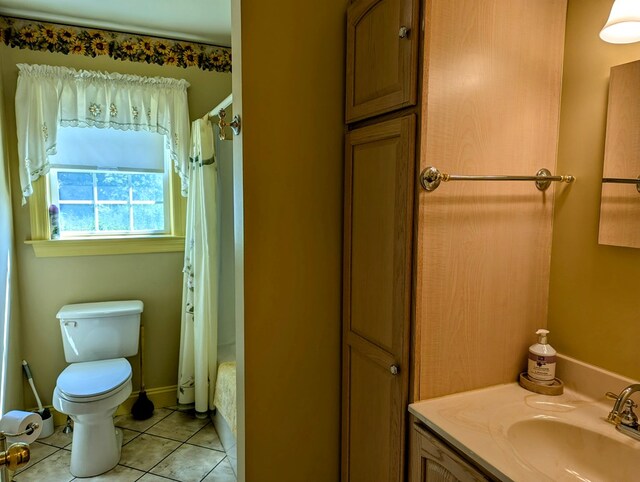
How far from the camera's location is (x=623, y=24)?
1.04 meters

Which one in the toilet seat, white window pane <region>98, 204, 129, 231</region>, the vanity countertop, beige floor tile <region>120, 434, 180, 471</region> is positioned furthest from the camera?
white window pane <region>98, 204, 129, 231</region>

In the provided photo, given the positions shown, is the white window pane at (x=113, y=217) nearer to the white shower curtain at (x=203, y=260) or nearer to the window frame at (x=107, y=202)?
the window frame at (x=107, y=202)

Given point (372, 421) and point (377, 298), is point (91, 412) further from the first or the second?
point (377, 298)

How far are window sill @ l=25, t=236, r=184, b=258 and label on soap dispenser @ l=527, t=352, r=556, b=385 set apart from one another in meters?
2.37

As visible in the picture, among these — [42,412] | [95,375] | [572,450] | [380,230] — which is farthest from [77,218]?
[572,450]

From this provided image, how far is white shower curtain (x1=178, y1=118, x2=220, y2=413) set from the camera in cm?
256

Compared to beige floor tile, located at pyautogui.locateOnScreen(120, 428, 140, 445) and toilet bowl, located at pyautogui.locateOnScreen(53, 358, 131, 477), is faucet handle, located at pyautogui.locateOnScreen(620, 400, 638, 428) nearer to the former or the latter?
toilet bowl, located at pyautogui.locateOnScreen(53, 358, 131, 477)

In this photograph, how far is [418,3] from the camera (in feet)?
3.60

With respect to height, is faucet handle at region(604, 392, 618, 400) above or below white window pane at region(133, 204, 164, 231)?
below

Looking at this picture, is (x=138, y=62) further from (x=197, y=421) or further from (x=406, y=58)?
(x=197, y=421)

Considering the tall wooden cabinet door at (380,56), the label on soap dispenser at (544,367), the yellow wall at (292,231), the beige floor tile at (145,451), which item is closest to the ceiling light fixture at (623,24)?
the tall wooden cabinet door at (380,56)

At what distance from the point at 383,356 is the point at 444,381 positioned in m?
0.19

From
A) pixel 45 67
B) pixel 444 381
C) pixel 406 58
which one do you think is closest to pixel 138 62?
pixel 45 67

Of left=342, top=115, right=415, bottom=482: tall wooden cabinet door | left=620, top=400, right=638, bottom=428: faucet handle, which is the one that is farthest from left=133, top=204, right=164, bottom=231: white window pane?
left=620, top=400, right=638, bottom=428: faucet handle
